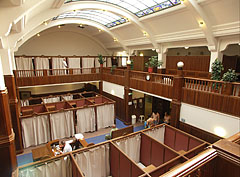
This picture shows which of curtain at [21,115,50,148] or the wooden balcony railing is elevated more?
the wooden balcony railing

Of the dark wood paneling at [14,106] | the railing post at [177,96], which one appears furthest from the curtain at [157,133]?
the dark wood paneling at [14,106]

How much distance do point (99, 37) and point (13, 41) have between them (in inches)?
527

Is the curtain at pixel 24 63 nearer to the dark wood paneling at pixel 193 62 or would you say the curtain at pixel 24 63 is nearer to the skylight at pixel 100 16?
the skylight at pixel 100 16

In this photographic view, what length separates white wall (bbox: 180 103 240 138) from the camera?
594 cm

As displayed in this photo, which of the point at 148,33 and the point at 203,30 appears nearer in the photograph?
the point at 203,30

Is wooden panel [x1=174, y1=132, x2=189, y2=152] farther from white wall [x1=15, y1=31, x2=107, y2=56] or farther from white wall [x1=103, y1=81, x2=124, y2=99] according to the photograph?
white wall [x1=15, y1=31, x2=107, y2=56]

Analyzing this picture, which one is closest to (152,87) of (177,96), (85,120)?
(177,96)

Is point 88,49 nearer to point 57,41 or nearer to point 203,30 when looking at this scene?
point 57,41

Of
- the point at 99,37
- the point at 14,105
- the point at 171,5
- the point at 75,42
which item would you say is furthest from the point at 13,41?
the point at 99,37

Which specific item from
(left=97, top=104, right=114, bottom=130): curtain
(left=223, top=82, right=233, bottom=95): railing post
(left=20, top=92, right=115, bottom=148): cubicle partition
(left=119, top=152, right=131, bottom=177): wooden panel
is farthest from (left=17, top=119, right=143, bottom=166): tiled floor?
(left=223, top=82, right=233, bottom=95): railing post

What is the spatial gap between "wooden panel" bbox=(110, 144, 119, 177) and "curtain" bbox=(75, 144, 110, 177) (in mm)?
164

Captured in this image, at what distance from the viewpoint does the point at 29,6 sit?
4.55 meters

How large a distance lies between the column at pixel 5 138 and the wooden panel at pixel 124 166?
3.77m

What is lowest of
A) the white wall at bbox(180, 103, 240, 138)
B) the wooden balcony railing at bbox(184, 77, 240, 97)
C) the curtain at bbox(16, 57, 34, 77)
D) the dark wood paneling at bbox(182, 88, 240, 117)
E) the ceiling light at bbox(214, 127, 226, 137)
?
the ceiling light at bbox(214, 127, 226, 137)
